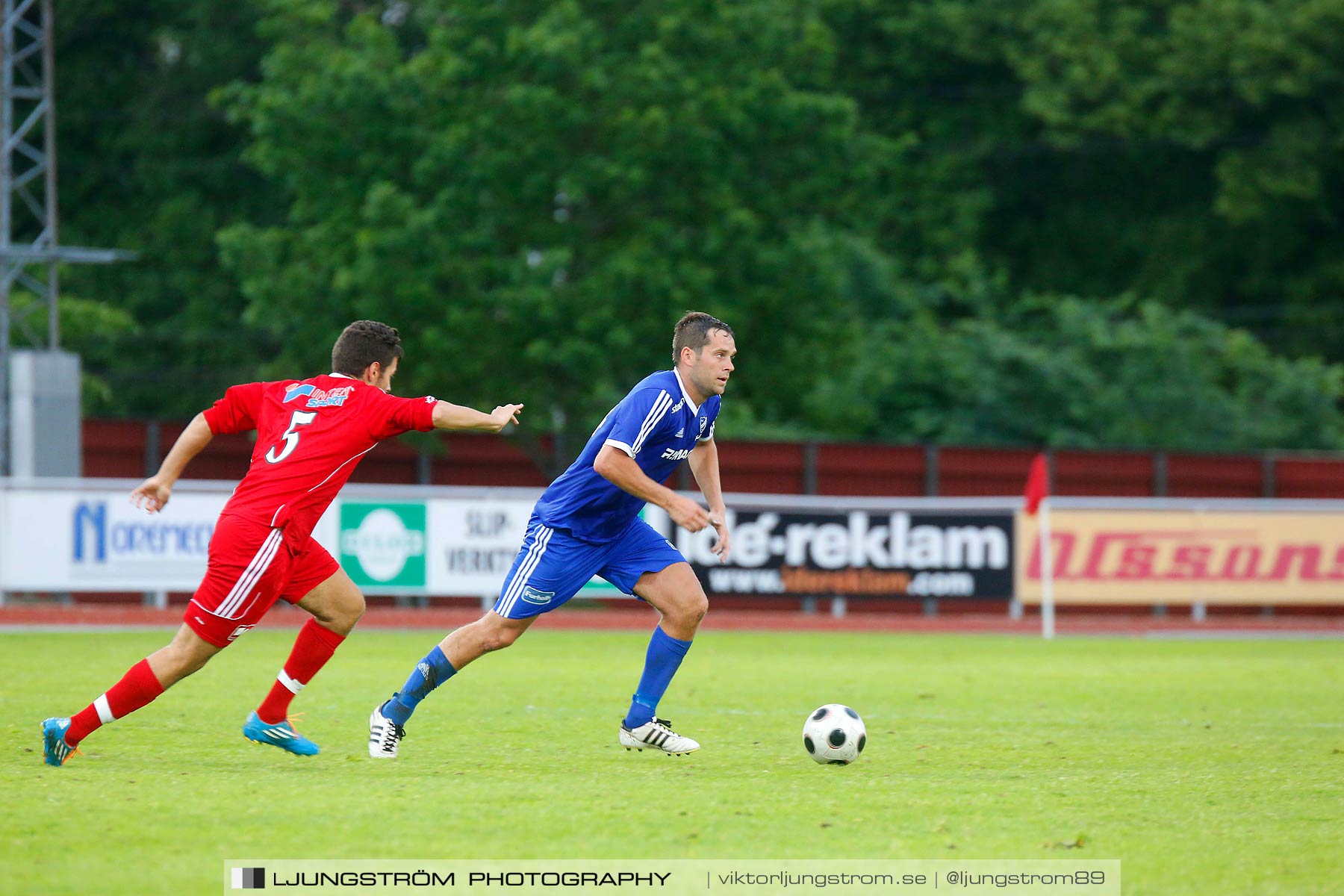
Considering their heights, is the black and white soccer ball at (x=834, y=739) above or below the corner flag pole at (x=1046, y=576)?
above

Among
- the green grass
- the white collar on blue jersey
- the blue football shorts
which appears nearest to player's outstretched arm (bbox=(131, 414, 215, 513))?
the green grass

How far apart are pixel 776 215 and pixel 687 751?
19.5 metres

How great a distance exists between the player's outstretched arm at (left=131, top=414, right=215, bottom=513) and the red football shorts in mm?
323

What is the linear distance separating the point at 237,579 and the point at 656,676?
216cm

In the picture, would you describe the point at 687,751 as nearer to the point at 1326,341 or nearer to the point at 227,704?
the point at 227,704

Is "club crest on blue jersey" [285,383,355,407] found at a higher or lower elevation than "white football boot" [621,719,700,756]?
higher

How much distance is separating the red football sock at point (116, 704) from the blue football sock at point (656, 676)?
2.31 m

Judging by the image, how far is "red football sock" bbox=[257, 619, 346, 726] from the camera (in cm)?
780

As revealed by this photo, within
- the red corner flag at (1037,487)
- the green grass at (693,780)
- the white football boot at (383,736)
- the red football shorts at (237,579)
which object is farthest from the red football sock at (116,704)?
the red corner flag at (1037,487)

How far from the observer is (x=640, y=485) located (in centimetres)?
750

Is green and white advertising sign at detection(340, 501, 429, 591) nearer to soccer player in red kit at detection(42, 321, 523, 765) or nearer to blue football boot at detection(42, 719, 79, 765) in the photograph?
soccer player in red kit at detection(42, 321, 523, 765)

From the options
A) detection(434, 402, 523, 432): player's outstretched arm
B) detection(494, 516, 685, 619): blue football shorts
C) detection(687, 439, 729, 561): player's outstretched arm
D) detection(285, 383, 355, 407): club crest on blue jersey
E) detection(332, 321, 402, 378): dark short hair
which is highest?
detection(332, 321, 402, 378): dark short hair

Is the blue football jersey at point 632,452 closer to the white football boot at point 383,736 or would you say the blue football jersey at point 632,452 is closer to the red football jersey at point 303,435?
the red football jersey at point 303,435

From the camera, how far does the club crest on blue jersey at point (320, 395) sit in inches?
293
